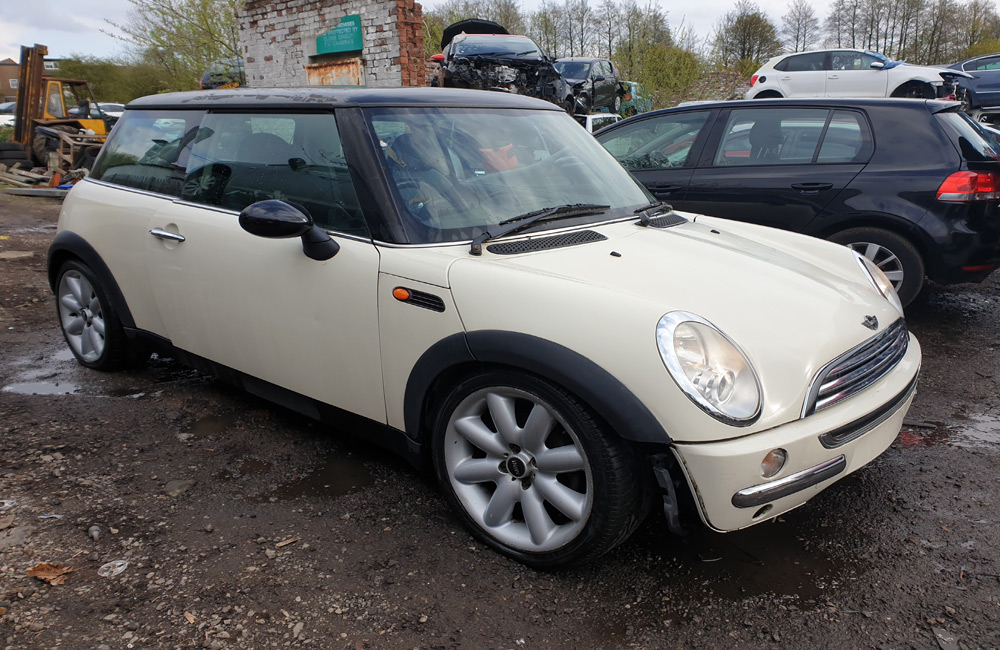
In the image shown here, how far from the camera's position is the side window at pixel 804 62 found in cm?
1630

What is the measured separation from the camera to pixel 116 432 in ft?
11.4

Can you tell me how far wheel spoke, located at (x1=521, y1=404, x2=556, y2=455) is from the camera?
7.54ft

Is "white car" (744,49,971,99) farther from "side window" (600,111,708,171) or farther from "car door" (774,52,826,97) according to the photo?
"side window" (600,111,708,171)

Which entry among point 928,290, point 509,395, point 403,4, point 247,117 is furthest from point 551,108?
point 403,4

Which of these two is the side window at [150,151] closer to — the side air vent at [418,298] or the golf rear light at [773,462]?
the side air vent at [418,298]

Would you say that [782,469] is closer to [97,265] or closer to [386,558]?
[386,558]

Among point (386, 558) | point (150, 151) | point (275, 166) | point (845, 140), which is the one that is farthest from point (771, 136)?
point (386, 558)

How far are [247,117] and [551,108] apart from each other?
1.46 meters

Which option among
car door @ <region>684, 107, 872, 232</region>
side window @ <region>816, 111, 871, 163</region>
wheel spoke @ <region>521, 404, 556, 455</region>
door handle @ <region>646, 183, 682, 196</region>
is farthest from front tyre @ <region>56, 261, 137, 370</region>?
side window @ <region>816, 111, 871, 163</region>

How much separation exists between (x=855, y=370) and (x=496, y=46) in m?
13.8

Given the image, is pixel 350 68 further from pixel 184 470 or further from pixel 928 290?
pixel 184 470

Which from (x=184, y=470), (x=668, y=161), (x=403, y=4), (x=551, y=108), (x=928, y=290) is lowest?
(x=928, y=290)

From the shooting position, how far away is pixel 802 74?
16.3 metres

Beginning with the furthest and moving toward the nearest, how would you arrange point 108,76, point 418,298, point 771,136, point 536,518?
point 108,76 < point 771,136 < point 418,298 < point 536,518
